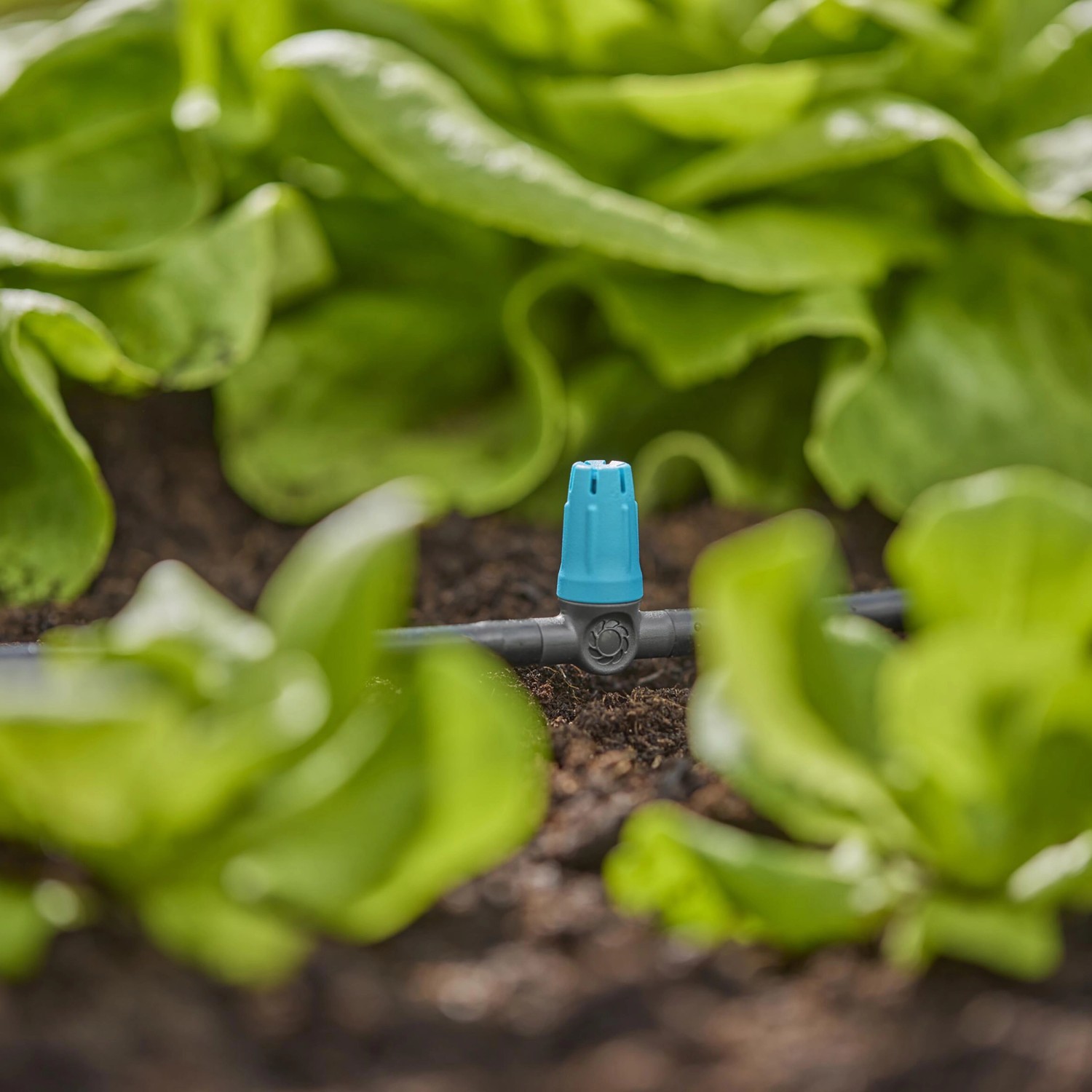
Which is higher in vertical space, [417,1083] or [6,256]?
[6,256]

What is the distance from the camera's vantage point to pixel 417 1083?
0.35 m

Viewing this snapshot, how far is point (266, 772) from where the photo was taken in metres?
0.41

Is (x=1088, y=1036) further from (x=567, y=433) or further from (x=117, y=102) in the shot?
(x=117, y=102)

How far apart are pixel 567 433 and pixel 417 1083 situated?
0.84 meters

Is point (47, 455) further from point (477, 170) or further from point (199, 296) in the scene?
point (477, 170)

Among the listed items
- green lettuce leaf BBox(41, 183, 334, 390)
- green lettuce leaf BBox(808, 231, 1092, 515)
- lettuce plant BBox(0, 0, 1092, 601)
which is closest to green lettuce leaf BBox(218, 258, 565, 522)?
lettuce plant BBox(0, 0, 1092, 601)

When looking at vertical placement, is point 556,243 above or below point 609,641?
above

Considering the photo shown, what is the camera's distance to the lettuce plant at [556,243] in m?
1.02

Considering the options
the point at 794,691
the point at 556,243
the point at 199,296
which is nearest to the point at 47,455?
the point at 199,296

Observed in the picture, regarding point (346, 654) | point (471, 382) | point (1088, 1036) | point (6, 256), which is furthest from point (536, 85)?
point (1088, 1036)

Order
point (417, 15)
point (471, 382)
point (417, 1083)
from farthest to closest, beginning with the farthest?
point (471, 382) → point (417, 15) → point (417, 1083)

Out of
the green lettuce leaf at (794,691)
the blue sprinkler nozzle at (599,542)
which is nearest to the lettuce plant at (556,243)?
the blue sprinkler nozzle at (599,542)

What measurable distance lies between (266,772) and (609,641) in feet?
1.40

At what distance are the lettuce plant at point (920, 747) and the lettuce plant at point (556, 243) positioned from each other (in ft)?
1.92
